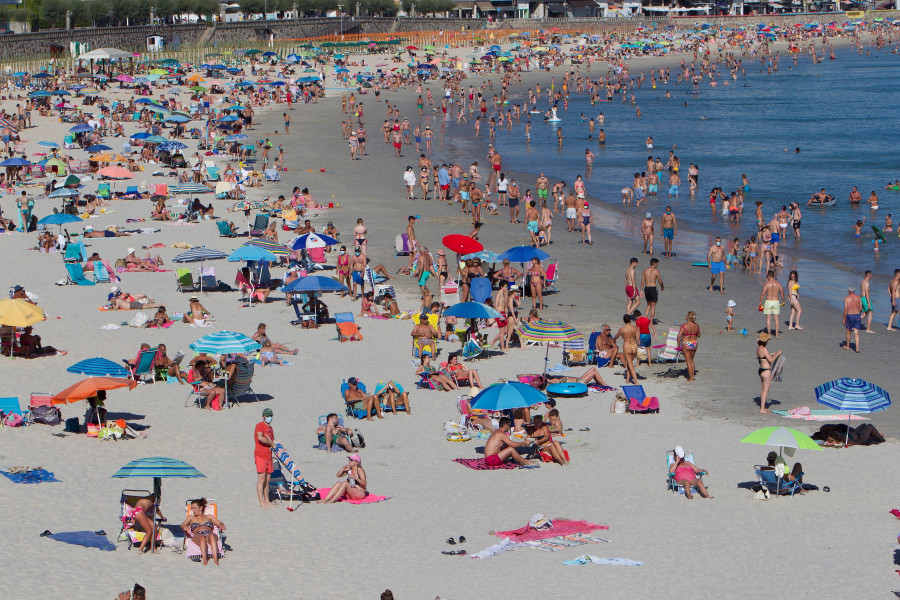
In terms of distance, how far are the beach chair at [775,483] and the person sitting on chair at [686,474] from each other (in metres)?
0.67

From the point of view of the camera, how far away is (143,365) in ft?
55.1

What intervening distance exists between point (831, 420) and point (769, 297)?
4.68m

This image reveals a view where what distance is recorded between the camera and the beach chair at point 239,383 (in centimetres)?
1580

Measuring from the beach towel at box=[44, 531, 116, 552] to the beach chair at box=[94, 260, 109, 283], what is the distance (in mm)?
12496

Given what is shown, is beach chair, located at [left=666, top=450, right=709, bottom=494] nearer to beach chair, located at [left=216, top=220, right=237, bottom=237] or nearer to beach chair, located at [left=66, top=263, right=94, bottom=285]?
beach chair, located at [left=66, top=263, right=94, bottom=285]

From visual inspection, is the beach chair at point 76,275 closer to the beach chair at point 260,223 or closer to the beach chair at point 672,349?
the beach chair at point 260,223

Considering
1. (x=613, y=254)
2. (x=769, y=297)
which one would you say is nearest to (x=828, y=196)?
(x=613, y=254)

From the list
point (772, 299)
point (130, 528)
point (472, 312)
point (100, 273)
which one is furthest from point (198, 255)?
point (130, 528)

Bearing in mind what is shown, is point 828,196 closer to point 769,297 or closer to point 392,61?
point 769,297

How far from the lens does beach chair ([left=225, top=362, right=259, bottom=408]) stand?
15797mm

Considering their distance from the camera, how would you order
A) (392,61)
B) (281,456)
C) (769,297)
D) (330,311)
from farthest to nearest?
1. (392,61)
2. (330,311)
3. (769,297)
4. (281,456)

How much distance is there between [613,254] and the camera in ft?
88.6

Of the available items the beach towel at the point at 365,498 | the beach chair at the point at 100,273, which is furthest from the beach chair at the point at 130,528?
the beach chair at the point at 100,273

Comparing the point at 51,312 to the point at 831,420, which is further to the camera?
the point at 51,312
